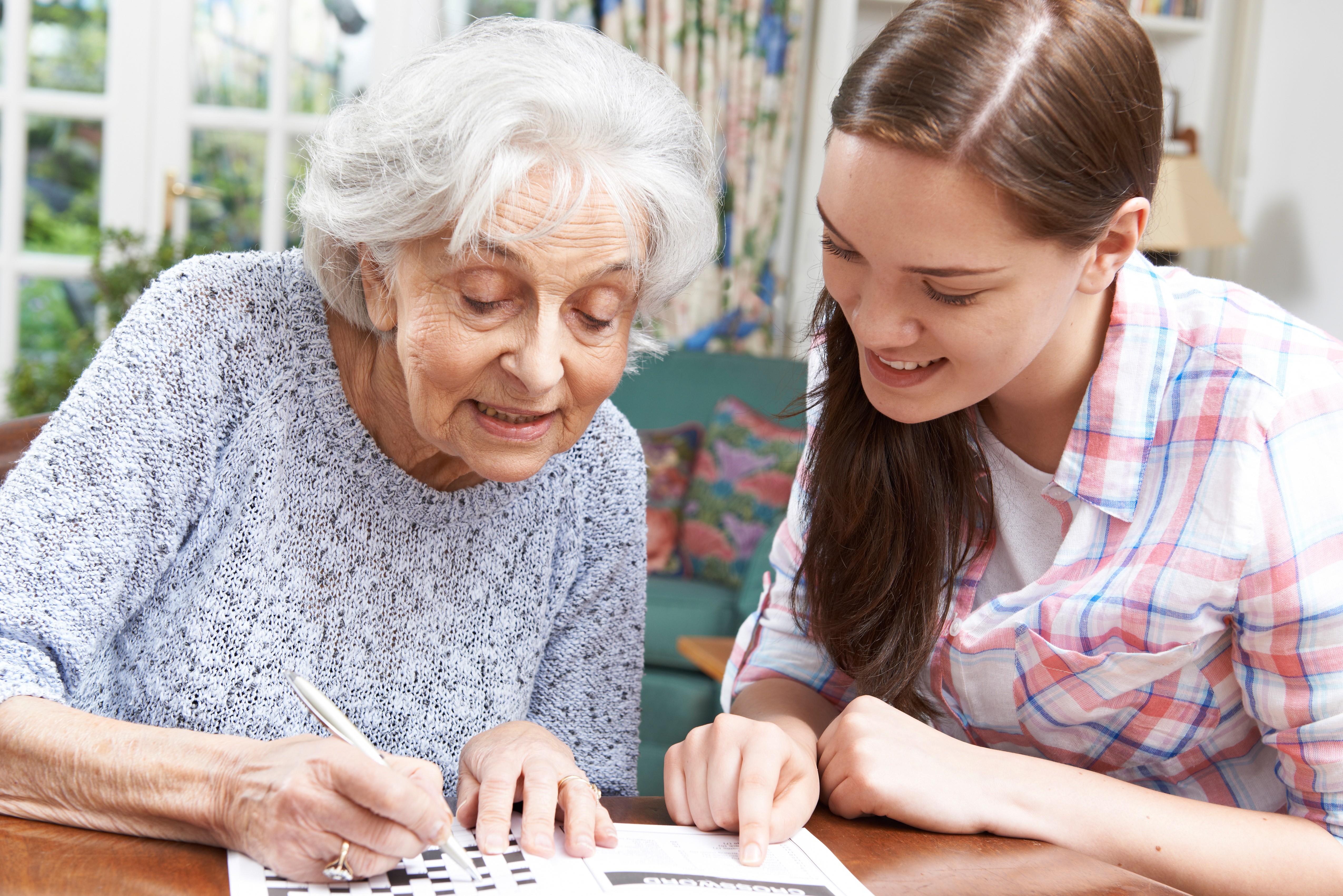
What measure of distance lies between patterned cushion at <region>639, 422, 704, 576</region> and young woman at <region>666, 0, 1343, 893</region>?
6.92ft

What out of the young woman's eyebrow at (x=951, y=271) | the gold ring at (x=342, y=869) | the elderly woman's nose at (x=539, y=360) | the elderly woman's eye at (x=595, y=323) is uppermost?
the young woman's eyebrow at (x=951, y=271)

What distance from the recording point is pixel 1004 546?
1080mm

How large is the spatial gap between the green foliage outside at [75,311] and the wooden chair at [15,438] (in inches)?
77.3

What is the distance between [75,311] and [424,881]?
3.42 metres

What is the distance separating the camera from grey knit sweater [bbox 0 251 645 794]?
3.08ft

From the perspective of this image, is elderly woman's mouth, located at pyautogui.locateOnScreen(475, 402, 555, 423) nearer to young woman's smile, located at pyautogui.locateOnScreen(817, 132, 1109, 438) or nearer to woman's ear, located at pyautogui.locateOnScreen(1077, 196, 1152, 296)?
young woman's smile, located at pyautogui.locateOnScreen(817, 132, 1109, 438)

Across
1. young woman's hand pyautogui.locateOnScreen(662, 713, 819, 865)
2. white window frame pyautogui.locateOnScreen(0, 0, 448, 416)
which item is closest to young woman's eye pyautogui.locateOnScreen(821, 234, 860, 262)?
young woman's hand pyautogui.locateOnScreen(662, 713, 819, 865)

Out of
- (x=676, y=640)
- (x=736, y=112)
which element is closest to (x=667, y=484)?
(x=676, y=640)

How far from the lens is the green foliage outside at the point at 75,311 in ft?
10.2

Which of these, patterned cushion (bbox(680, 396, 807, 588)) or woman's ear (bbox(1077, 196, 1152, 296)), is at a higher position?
woman's ear (bbox(1077, 196, 1152, 296))

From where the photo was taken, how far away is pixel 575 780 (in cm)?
85

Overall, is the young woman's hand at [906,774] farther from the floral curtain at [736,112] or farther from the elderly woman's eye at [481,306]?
the floral curtain at [736,112]

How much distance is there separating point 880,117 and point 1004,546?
1.46 feet

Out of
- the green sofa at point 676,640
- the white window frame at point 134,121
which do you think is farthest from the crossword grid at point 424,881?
the white window frame at point 134,121
